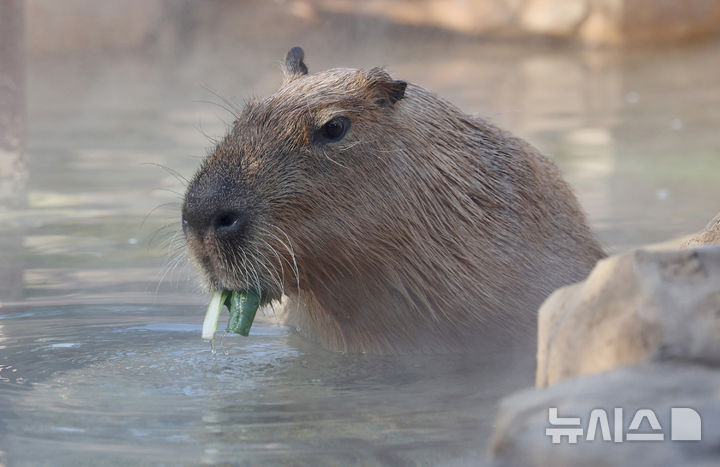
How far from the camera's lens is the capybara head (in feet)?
13.2

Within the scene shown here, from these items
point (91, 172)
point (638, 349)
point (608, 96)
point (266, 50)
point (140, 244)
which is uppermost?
point (266, 50)

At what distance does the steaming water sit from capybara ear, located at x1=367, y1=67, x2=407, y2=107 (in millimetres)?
957

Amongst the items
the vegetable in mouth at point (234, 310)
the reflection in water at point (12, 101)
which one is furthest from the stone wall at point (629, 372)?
the reflection in water at point (12, 101)

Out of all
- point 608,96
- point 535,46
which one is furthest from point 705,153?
point 535,46

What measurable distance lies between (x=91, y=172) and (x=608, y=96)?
21.8 ft

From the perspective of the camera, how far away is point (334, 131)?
4.18 meters

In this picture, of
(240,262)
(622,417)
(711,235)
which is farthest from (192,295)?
(622,417)

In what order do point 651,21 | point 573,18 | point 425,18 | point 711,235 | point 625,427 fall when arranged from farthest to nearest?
point 425,18 → point 573,18 → point 651,21 → point 711,235 → point 625,427

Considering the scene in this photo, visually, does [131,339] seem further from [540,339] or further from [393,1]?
[393,1]

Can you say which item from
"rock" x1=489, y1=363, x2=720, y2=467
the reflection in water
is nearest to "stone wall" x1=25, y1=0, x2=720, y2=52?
the reflection in water

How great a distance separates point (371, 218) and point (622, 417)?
1908 mm

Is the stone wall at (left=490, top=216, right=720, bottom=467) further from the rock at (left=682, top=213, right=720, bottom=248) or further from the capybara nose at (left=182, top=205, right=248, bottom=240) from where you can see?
the rock at (left=682, top=213, right=720, bottom=248)

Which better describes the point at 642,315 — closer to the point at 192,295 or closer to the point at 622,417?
the point at 622,417

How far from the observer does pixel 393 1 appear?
17.8 m
